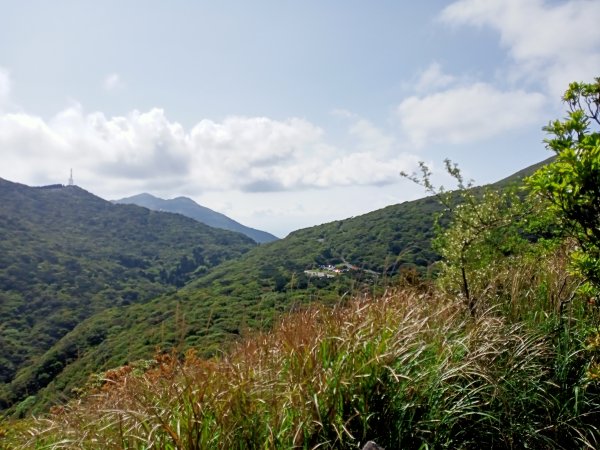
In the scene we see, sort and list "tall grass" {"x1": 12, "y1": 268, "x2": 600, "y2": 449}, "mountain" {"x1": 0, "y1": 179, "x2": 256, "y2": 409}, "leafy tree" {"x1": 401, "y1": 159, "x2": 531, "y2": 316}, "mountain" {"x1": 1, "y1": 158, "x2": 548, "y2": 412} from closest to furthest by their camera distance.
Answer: "tall grass" {"x1": 12, "y1": 268, "x2": 600, "y2": 449}, "mountain" {"x1": 1, "y1": 158, "x2": 548, "y2": 412}, "leafy tree" {"x1": 401, "y1": 159, "x2": 531, "y2": 316}, "mountain" {"x1": 0, "y1": 179, "x2": 256, "y2": 409}

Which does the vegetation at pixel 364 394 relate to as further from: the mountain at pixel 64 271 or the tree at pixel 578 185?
the mountain at pixel 64 271

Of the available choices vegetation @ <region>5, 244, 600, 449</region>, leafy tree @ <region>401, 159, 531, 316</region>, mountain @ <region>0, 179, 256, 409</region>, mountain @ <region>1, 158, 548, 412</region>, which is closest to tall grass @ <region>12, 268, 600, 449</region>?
vegetation @ <region>5, 244, 600, 449</region>

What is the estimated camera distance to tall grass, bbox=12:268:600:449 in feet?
10.5

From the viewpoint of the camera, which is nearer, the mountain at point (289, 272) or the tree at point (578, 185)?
the tree at point (578, 185)

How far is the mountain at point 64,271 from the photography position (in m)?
86.6

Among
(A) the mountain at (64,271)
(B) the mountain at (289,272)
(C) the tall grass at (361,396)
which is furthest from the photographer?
(A) the mountain at (64,271)

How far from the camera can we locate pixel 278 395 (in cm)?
344

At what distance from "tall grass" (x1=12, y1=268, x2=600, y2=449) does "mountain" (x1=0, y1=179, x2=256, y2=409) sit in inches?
2080

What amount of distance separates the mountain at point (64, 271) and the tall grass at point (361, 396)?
52.8 m

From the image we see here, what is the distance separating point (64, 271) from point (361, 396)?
467ft

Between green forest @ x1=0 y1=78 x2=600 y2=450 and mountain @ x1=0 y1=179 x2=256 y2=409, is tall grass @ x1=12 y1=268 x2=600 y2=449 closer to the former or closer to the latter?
green forest @ x1=0 y1=78 x2=600 y2=450

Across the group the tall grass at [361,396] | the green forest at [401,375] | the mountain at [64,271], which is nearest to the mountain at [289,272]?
the green forest at [401,375]

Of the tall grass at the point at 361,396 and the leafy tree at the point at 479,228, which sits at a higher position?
the leafy tree at the point at 479,228

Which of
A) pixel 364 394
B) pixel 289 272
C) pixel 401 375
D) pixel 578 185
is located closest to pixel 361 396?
pixel 364 394
